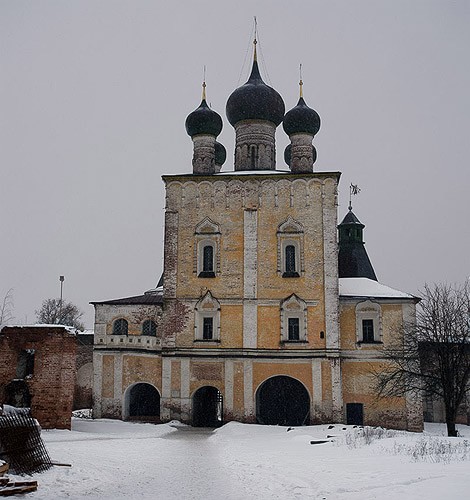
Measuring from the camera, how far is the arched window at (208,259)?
2788cm

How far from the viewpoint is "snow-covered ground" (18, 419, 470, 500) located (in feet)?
34.6

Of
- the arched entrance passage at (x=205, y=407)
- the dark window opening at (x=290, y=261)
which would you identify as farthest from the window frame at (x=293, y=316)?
the arched entrance passage at (x=205, y=407)

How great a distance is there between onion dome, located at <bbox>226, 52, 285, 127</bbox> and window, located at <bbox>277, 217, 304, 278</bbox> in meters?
5.88

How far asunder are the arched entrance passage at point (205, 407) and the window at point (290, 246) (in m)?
5.99

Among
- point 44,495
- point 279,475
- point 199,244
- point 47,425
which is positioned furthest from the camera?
point 199,244

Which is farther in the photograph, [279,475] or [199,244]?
[199,244]

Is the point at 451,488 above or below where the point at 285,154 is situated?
below

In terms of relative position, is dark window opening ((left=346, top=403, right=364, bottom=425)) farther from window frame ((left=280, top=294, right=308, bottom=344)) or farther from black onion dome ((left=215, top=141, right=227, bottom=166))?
black onion dome ((left=215, top=141, right=227, bottom=166))

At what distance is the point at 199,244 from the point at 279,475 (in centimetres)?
1608

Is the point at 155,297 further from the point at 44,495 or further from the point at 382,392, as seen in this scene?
the point at 44,495

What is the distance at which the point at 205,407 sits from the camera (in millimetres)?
28656

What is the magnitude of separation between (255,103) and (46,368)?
52.7ft

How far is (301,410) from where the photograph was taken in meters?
28.0

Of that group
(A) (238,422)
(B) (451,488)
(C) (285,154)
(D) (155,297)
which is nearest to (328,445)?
(B) (451,488)
